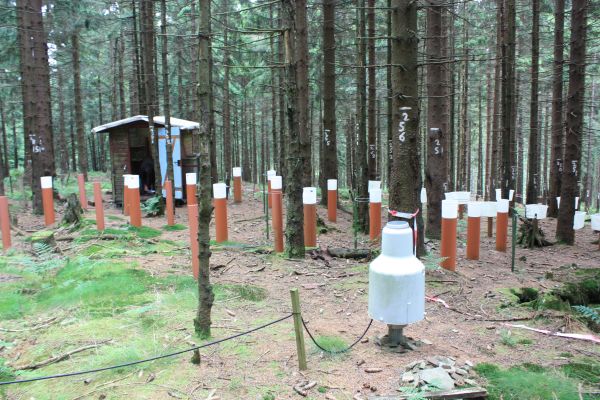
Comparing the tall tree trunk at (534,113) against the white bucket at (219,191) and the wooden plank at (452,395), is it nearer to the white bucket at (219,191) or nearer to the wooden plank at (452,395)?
the white bucket at (219,191)

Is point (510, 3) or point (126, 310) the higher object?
point (510, 3)

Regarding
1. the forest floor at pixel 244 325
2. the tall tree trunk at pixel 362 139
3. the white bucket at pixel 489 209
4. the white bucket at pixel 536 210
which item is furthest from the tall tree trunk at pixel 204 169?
the white bucket at pixel 536 210

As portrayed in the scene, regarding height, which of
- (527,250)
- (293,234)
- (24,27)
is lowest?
(527,250)

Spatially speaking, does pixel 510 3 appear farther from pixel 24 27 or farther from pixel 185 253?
pixel 24 27

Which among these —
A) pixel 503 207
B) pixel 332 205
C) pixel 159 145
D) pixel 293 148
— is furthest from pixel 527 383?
pixel 159 145

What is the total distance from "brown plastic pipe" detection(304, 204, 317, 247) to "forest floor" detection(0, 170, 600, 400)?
0.83 meters

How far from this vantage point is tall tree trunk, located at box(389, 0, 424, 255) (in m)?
6.12

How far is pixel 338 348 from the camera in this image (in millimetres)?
4574

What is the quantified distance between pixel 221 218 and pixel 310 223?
1.97 meters

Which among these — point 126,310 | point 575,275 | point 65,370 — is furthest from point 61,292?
point 575,275

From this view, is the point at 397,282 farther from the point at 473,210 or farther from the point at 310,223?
the point at 473,210

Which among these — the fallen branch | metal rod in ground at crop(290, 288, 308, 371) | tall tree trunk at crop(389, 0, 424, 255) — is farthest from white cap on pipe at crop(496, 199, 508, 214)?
the fallen branch

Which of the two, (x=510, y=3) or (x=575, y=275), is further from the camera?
(x=510, y=3)

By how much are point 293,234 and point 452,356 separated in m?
4.13
